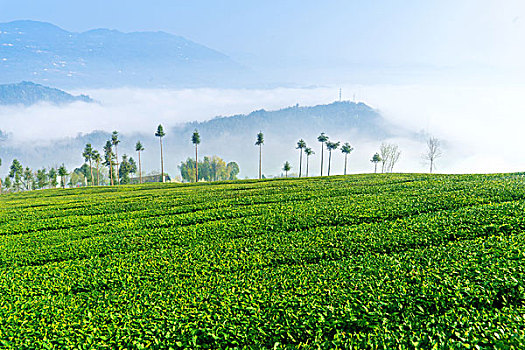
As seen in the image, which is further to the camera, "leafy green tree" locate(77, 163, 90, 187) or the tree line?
"leafy green tree" locate(77, 163, 90, 187)

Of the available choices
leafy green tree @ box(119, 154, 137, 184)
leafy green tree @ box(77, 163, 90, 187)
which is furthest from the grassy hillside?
leafy green tree @ box(77, 163, 90, 187)

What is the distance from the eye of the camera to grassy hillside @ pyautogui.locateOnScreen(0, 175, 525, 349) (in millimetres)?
9805

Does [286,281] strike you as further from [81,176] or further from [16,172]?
[81,176]

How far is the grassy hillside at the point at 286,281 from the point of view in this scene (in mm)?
9805

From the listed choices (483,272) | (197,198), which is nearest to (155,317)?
(483,272)

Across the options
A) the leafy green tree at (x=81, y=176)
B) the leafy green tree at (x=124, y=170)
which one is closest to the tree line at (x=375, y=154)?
the leafy green tree at (x=124, y=170)

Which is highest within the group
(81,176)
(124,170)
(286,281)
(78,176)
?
(286,281)

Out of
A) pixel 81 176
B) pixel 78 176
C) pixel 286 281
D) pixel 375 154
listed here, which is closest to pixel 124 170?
pixel 78 176

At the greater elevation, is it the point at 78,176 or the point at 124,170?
the point at 124,170

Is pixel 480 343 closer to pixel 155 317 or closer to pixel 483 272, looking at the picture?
pixel 483 272

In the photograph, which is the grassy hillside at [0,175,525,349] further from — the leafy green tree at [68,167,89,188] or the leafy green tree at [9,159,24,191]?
the leafy green tree at [68,167,89,188]

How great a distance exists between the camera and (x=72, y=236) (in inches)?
971

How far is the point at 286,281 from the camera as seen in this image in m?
13.3

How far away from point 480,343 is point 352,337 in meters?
3.26
